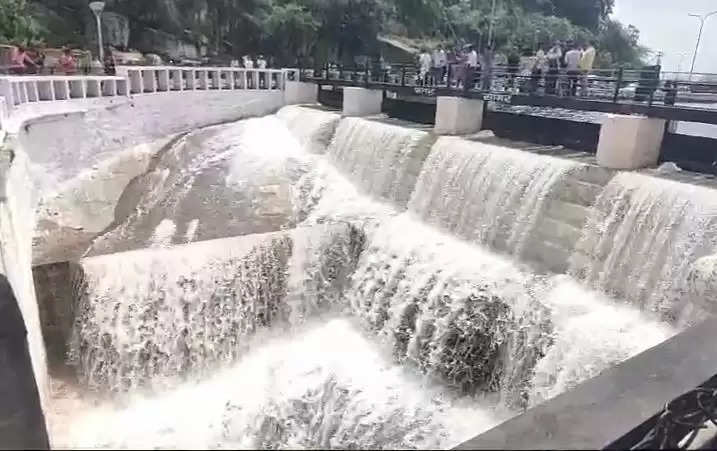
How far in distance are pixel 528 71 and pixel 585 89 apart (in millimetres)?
1918

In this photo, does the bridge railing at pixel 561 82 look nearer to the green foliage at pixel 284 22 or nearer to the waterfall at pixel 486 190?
the waterfall at pixel 486 190

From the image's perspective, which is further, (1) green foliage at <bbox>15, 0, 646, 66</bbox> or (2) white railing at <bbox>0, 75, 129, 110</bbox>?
(1) green foliage at <bbox>15, 0, 646, 66</bbox>

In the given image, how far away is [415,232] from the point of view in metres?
9.38

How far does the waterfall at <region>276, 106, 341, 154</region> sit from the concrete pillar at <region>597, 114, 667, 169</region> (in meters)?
7.02

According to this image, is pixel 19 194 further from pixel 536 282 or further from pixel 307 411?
pixel 536 282

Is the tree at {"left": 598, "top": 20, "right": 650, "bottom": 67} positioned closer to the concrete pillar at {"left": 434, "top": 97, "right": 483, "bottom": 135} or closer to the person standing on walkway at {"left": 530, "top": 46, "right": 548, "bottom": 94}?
the person standing on walkway at {"left": 530, "top": 46, "right": 548, "bottom": 94}

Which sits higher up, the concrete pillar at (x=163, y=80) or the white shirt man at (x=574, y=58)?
the white shirt man at (x=574, y=58)

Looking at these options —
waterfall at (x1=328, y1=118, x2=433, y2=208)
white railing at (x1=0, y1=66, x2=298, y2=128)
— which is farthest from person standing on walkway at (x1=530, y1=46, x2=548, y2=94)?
white railing at (x1=0, y1=66, x2=298, y2=128)

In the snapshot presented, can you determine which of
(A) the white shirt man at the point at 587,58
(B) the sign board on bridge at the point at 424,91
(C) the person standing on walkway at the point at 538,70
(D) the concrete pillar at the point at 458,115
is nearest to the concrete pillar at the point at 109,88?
(B) the sign board on bridge at the point at 424,91

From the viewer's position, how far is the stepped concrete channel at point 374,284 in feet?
18.2

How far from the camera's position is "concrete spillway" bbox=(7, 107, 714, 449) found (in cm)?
609

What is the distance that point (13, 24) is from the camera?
15805 millimetres

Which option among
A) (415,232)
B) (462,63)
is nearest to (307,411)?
(415,232)

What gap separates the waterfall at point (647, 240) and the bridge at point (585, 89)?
55.5 inches
